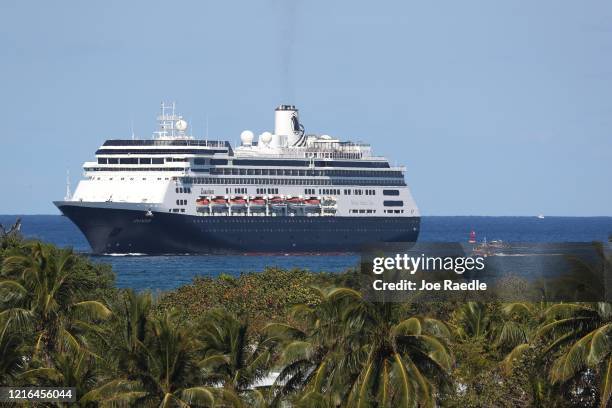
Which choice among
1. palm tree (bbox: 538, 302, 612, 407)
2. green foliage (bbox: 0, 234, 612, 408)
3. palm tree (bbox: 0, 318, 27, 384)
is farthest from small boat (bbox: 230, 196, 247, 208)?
palm tree (bbox: 538, 302, 612, 407)

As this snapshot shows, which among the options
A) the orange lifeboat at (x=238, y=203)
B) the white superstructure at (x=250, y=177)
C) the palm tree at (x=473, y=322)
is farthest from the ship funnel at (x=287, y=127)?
the palm tree at (x=473, y=322)

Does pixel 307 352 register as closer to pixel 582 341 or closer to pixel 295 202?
pixel 582 341

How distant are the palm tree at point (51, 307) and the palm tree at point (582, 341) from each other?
10.4 m

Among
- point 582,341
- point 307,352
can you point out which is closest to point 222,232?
point 307,352

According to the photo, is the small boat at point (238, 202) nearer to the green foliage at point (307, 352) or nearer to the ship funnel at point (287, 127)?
the ship funnel at point (287, 127)

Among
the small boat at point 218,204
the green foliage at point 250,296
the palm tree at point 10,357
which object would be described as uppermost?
the small boat at point 218,204

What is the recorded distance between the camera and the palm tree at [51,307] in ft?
104

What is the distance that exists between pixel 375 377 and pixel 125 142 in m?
88.6

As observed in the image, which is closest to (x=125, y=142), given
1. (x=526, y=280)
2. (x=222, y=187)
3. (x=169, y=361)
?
(x=222, y=187)

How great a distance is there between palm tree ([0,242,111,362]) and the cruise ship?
245 ft

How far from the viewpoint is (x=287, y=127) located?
417 feet

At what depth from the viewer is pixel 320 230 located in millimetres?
118875

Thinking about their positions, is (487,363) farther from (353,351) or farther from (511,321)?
(353,351)

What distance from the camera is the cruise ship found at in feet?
359
